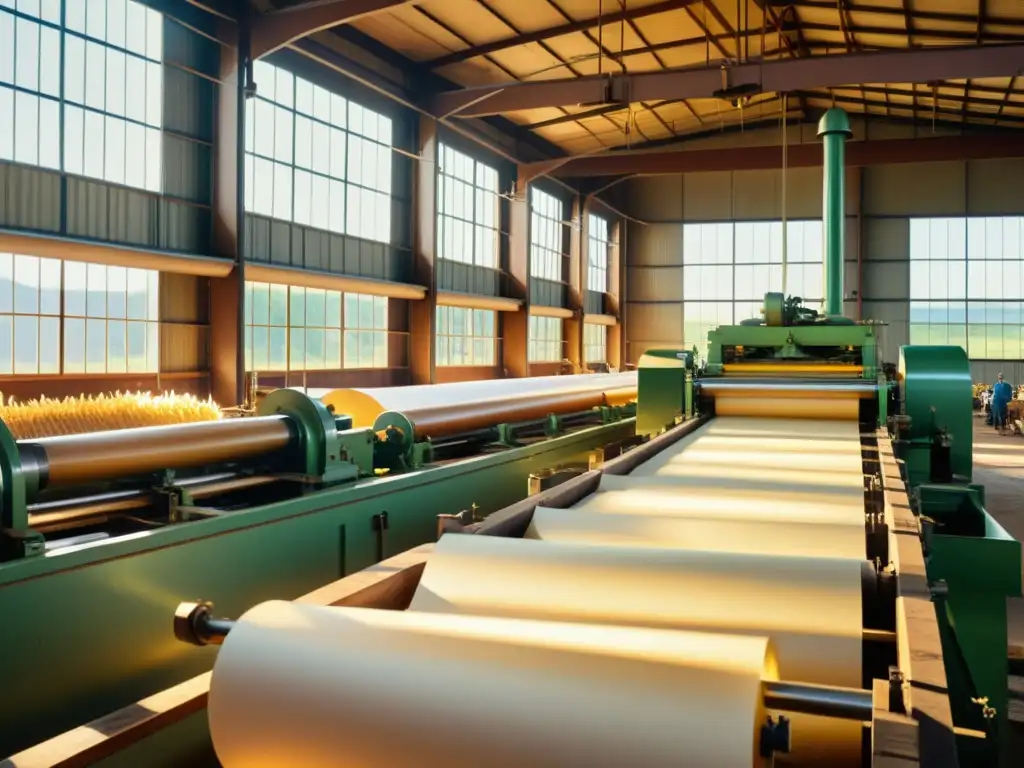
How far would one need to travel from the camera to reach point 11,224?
347 inches

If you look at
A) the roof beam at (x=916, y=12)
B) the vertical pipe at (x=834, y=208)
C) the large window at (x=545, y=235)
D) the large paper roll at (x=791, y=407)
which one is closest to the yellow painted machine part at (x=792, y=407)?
the large paper roll at (x=791, y=407)

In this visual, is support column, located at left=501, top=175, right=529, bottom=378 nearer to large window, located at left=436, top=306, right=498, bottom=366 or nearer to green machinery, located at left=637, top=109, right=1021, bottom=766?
large window, located at left=436, top=306, right=498, bottom=366

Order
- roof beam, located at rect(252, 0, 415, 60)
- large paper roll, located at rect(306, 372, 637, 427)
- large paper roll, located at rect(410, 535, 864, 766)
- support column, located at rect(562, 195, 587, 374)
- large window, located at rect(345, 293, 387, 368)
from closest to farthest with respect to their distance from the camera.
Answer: large paper roll, located at rect(410, 535, 864, 766), large paper roll, located at rect(306, 372, 637, 427), roof beam, located at rect(252, 0, 415, 60), large window, located at rect(345, 293, 387, 368), support column, located at rect(562, 195, 587, 374)

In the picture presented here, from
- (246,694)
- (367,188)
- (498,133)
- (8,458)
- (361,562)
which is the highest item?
(498,133)

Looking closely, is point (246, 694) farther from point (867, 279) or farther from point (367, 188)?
point (867, 279)

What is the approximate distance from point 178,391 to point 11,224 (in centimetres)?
281

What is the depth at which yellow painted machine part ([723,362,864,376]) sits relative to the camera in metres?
6.21

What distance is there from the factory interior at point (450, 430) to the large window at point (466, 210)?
0.34 feet

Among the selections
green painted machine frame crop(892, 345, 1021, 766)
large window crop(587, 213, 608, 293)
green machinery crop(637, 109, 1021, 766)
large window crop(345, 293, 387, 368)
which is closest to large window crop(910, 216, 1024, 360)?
large window crop(587, 213, 608, 293)

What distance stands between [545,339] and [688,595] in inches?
779

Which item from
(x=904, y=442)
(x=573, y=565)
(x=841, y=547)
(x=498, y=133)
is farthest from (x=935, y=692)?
(x=498, y=133)

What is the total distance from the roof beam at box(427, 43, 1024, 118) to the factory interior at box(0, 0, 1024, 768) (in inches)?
2.5

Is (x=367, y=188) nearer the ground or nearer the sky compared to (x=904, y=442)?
nearer the sky

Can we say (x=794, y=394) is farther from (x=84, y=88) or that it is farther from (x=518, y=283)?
(x=518, y=283)
